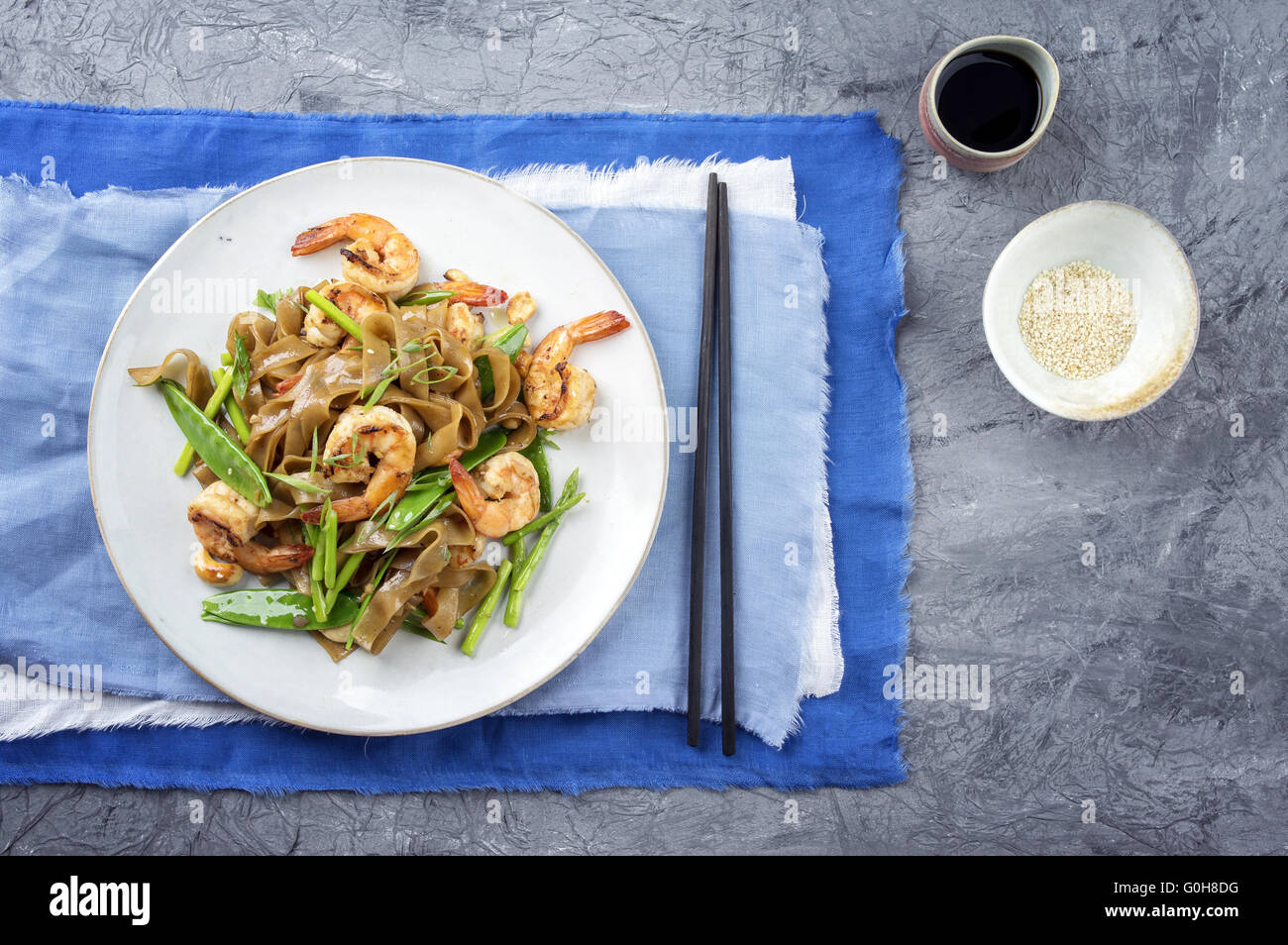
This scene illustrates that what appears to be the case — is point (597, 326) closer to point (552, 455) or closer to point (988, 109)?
point (552, 455)

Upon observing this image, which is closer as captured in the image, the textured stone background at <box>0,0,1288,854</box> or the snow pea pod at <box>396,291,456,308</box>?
the snow pea pod at <box>396,291,456,308</box>

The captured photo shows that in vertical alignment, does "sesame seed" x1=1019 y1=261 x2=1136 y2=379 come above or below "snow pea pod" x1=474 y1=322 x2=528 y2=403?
above

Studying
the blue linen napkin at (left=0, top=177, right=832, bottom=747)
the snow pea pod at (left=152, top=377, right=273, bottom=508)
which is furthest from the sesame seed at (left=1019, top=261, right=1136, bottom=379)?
the snow pea pod at (left=152, top=377, right=273, bottom=508)

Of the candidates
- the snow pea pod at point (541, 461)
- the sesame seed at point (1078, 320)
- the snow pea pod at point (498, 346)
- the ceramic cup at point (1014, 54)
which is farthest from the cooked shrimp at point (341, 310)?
the sesame seed at point (1078, 320)

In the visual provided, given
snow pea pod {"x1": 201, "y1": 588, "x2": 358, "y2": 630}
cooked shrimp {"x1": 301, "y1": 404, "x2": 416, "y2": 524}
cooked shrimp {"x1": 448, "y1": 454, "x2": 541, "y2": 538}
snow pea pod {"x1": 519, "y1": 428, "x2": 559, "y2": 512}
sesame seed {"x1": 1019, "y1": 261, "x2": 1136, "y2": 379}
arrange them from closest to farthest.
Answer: cooked shrimp {"x1": 301, "y1": 404, "x2": 416, "y2": 524}, cooked shrimp {"x1": 448, "y1": 454, "x2": 541, "y2": 538}, snow pea pod {"x1": 201, "y1": 588, "x2": 358, "y2": 630}, snow pea pod {"x1": 519, "y1": 428, "x2": 559, "y2": 512}, sesame seed {"x1": 1019, "y1": 261, "x2": 1136, "y2": 379}

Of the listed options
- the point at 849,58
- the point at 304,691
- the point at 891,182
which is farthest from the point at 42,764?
the point at 849,58

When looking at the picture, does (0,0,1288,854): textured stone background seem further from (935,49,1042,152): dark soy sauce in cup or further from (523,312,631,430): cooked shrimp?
(523,312,631,430): cooked shrimp
